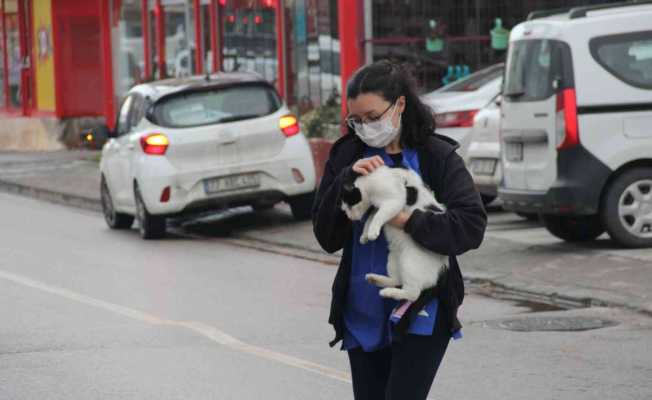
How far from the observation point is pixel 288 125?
56.3ft

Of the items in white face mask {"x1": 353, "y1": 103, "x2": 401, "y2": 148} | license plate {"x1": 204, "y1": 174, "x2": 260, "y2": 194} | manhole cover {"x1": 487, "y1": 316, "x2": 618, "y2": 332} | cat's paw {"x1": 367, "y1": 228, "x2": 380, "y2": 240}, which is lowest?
manhole cover {"x1": 487, "y1": 316, "x2": 618, "y2": 332}

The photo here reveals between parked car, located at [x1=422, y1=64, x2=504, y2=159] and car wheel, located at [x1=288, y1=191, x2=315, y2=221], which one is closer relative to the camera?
parked car, located at [x1=422, y1=64, x2=504, y2=159]

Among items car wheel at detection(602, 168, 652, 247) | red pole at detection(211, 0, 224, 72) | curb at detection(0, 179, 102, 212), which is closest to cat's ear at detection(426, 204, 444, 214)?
car wheel at detection(602, 168, 652, 247)

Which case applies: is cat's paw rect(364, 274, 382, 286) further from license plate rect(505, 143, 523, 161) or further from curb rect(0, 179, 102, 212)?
curb rect(0, 179, 102, 212)

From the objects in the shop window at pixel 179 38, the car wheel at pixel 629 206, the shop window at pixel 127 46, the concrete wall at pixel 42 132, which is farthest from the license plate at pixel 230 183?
the concrete wall at pixel 42 132

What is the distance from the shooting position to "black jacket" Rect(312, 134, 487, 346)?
493 cm

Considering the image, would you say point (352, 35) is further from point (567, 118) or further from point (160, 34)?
point (567, 118)

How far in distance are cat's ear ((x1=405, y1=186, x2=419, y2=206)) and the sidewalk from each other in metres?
6.04

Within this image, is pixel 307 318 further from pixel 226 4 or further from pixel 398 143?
pixel 226 4

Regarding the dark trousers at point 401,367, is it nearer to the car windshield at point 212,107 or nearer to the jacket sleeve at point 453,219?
the jacket sleeve at point 453,219

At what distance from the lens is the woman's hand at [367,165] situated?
4.91m

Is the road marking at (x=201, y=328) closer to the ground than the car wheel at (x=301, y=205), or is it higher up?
higher up

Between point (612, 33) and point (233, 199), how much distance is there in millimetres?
4952

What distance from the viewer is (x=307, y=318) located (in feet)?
35.8
